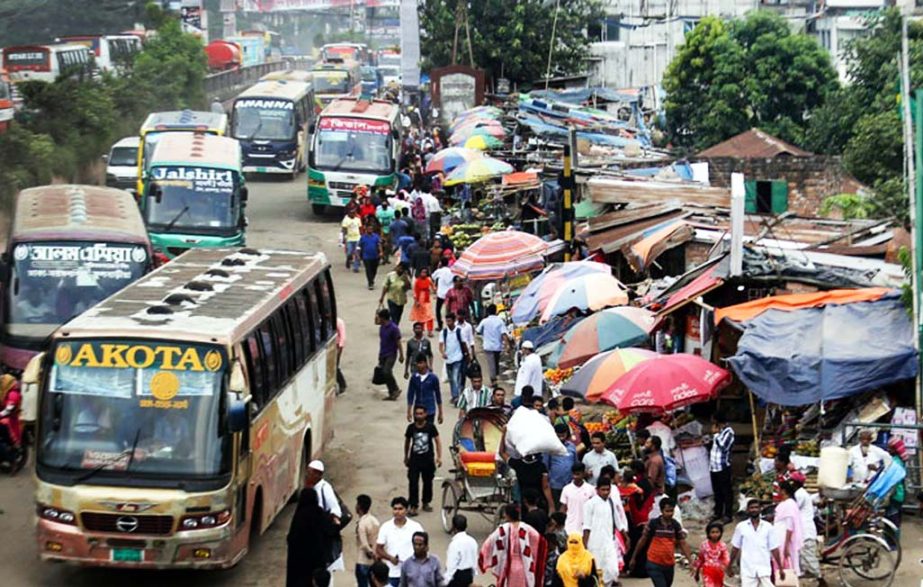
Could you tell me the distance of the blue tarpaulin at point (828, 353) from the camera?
14500 millimetres

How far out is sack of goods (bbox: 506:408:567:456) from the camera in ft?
44.4

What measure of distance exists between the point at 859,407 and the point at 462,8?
38.6m

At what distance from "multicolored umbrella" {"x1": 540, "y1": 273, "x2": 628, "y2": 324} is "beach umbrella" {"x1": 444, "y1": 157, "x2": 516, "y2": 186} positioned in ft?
39.7

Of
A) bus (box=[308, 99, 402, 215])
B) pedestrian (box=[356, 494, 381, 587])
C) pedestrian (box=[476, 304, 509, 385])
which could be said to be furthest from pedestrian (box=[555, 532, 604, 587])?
bus (box=[308, 99, 402, 215])

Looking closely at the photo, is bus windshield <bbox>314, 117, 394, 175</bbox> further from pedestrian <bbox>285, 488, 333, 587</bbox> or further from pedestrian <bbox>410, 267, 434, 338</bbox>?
pedestrian <bbox>285, 488, 333, 587</bbox>

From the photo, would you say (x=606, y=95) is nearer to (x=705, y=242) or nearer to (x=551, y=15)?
(x=551, y=15)

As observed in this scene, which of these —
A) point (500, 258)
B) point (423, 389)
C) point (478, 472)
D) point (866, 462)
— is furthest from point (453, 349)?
point (866, 462)

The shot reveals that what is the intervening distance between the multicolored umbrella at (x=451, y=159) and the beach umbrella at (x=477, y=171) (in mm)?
646

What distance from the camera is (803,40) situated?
4166 centimetres

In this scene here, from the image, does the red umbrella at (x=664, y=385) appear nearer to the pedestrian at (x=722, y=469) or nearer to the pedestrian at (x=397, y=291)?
the pedestrian at (x=722, y=469)

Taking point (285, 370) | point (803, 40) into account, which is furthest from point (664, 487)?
point (803, 40)

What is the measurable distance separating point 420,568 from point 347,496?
5412mm

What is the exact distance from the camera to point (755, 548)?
1170 cm

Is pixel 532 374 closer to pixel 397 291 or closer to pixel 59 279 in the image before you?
pixel 397 291
